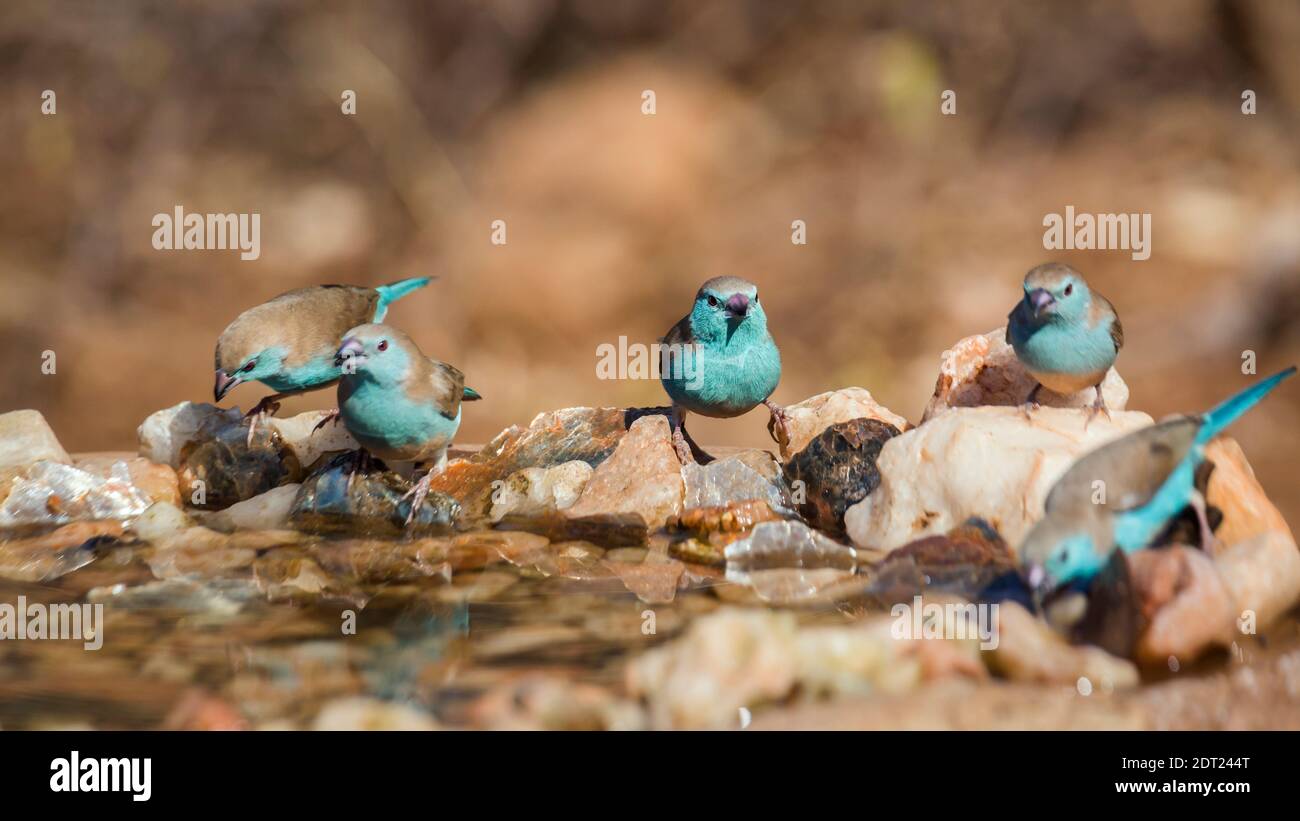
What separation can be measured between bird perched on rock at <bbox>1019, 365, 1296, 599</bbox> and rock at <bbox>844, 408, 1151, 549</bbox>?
37 centimetres

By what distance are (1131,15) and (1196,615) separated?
242 inches

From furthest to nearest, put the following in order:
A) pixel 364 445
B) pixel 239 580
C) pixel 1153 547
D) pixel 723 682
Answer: pixel 364 445 < pixel 239 580 < pixel 1153 547 < pixel 723 682

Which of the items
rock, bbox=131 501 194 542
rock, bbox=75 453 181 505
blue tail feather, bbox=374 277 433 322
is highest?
blue tail feather, bbox=374 277 433 322

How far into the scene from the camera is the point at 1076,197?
8195mm

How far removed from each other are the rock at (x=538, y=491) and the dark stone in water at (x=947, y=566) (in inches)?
48.0

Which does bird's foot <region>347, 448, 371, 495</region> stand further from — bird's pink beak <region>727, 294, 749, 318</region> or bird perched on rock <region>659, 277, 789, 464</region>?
bird's pink beak <region>727, 294, 749, 318</region>

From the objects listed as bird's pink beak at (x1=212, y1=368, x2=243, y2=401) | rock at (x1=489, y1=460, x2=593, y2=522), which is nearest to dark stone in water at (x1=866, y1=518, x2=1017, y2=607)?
rock at (x1=489, y1=460, x2=593, y2=522)

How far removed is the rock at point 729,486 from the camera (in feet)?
14.1

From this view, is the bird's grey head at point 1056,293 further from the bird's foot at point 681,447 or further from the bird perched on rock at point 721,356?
the bird's foot at point 681,447

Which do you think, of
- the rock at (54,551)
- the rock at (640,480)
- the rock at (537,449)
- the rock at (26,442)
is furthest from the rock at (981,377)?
the rock at (26,442)

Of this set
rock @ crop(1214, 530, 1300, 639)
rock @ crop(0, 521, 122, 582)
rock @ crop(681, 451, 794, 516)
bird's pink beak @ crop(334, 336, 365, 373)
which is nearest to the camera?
rock @ crop(1214, 530, 1300, 639)

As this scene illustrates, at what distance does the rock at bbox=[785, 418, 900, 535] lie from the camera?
4.25m

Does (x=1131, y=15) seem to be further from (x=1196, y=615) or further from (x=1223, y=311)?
(x=1196, y=615)

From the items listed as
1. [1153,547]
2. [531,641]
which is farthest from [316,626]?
[1153,547]
